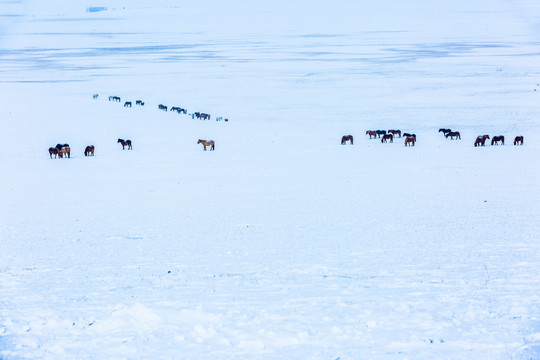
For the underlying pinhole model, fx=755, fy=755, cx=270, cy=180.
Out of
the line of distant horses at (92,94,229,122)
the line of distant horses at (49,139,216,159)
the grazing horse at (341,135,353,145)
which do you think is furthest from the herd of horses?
the line of distant horses at (92,94,229,122)

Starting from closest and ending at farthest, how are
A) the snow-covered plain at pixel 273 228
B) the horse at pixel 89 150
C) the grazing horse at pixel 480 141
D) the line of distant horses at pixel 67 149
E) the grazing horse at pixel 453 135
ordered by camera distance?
1. the snow-covered plain at pixel 273 228
2. the line of distant horses at pixel 67 149
3. the horse at pixel 89 150
4. the grazing horse at pixel 480 141
5. the grazing horse at pixel 453 135

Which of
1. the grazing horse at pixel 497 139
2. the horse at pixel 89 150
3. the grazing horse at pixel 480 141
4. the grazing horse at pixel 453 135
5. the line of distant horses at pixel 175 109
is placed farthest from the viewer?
the line of distant horses at pixel 175 109

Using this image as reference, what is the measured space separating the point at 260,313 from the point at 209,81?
101 ft

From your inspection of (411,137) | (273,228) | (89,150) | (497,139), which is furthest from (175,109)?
(273,228)

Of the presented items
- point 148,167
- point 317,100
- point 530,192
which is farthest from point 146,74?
point 530,192

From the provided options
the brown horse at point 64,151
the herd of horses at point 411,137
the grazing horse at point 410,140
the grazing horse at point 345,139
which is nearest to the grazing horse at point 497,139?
the herd of horses at point 411,137

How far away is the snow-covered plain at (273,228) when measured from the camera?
6176 mm

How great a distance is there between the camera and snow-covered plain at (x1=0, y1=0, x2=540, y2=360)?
20.3 ft

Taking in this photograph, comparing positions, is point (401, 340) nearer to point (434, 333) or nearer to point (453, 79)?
point (434, 333)

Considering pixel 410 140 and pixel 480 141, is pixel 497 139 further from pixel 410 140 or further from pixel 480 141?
pixel 410 140

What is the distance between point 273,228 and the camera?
9.59m

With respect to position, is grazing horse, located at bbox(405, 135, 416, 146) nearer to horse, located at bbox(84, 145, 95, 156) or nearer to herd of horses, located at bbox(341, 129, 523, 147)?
herd of horses, located at bbox(341, 129, 523, 147)

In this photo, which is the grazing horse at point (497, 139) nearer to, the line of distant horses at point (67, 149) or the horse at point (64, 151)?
the line of distant horses at point (67, 149)

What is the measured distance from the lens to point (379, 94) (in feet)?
103
